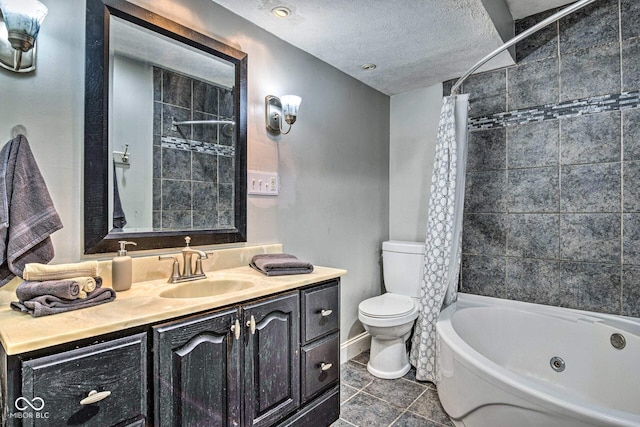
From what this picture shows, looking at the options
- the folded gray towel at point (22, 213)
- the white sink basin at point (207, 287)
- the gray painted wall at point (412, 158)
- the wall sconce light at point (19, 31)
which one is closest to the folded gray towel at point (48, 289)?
the folded gray towel at point (22, 213)

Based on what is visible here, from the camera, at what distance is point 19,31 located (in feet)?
3.56

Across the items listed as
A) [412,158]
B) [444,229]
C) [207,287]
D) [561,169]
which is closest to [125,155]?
[207,287]

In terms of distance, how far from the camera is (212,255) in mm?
1665

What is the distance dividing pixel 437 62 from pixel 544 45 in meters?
0.71

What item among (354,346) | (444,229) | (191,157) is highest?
(191,157)

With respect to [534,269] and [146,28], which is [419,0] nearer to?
[146,28]

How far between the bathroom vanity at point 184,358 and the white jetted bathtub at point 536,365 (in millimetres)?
656

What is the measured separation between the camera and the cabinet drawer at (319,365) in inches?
58.8

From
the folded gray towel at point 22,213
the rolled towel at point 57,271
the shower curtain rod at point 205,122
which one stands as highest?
the shower curtain rod at point 205,122

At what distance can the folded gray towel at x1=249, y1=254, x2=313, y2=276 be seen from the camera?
1.57m

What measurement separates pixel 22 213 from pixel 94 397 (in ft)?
2.12

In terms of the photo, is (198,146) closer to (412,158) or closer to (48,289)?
(48,289)

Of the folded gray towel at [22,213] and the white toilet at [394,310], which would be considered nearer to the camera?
the folded gray towel at [22,213]

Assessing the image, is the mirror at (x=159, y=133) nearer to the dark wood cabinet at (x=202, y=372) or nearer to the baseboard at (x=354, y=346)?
the dark wood cabinet at (x=202, y=372)
